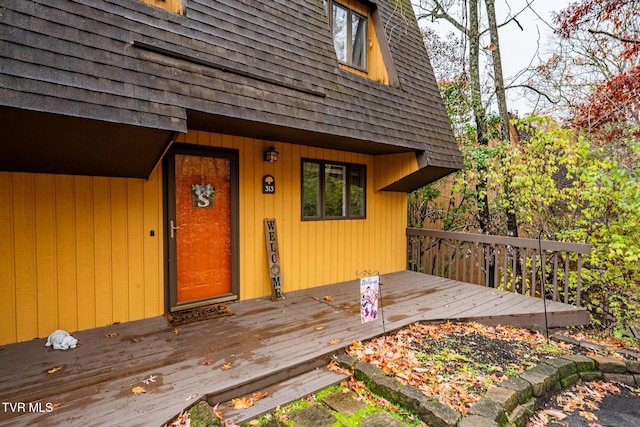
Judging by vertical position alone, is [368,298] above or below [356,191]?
below

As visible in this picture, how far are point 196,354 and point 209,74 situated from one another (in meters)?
2.67

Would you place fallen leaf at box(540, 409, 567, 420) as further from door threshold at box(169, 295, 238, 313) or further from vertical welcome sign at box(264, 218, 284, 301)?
door threshold at box(169, 295, 238, 313)

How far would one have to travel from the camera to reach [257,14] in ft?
Answer: 13.0

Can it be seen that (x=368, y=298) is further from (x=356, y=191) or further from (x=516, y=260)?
(x=516, y=260)

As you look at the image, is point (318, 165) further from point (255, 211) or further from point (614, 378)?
point (614, 378)

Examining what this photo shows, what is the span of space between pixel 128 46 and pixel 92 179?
1.46 meters

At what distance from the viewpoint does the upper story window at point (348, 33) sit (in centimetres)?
538

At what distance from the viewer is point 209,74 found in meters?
3.30

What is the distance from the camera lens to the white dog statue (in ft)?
10.1

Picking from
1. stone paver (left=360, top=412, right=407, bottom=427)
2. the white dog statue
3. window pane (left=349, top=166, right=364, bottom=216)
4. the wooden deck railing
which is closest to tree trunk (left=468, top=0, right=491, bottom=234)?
Result: the wooden deck railing

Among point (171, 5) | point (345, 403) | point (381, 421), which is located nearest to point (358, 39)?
point (171, 5)

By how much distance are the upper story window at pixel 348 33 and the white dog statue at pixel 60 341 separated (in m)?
4.96

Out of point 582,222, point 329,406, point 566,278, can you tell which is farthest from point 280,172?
point 582,222

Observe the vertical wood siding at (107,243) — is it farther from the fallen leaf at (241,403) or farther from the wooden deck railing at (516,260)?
the wooden deck railing at (516,260)
